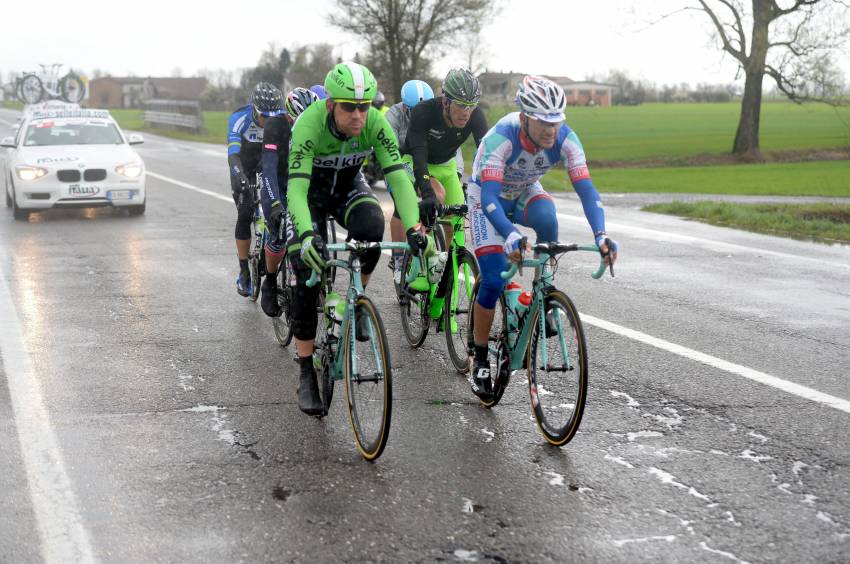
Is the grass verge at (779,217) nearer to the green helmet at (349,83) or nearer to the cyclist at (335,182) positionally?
the cyclist at (335,182)

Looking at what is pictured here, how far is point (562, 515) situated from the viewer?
453cm

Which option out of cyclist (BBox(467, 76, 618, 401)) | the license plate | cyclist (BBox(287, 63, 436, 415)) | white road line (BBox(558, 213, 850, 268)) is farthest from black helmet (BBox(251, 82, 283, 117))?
the license plate

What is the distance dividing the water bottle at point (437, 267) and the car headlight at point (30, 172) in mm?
11177

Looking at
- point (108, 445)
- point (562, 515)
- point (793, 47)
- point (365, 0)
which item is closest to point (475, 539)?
point (562, 515)

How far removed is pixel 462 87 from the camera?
7410 mm

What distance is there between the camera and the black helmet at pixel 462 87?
7422 mm

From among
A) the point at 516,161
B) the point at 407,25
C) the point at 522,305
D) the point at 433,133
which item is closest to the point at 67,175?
the point at 433,133

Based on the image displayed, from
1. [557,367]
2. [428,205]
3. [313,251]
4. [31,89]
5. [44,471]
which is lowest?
[44,471]

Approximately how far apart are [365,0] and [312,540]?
4880 centimetres

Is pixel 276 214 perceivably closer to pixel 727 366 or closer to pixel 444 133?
pixel 444 133

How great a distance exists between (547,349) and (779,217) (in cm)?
1227

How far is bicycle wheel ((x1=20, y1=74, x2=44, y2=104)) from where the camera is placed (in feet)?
182

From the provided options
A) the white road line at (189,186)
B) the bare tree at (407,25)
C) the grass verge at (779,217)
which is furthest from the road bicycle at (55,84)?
the grass verge at (779,217)

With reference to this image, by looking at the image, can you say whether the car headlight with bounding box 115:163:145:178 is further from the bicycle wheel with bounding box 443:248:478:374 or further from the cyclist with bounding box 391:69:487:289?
the bicycle wheel with bounding box 443:248:478:374
